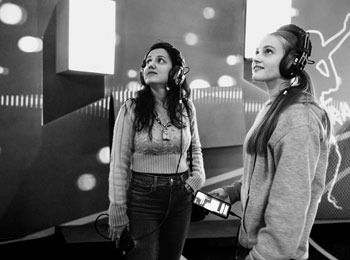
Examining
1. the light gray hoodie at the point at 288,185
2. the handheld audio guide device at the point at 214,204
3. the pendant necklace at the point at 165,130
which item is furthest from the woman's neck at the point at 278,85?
the pendant necklace at the point at 165,130

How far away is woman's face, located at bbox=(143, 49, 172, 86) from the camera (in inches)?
70.9

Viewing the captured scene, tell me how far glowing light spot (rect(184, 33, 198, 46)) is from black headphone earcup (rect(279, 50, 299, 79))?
220 cm

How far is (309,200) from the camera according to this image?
92 centimetres

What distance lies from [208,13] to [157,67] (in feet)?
5.57

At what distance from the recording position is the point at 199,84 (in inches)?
127

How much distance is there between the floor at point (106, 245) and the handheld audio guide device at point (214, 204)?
1.41 meters

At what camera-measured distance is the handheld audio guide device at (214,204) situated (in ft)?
4.14

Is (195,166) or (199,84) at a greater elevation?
(199,84)

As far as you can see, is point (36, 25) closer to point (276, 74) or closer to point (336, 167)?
point (276, 74)

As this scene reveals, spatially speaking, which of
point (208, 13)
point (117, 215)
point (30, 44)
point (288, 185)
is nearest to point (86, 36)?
point (30, 44)

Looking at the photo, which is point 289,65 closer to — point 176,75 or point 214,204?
point 214,204

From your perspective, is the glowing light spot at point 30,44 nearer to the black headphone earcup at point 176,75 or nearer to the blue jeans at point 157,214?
the black headphone earcup at point 176,75

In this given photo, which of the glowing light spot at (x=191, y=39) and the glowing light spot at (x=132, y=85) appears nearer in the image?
the glowing light spot at (x=132, y=85)

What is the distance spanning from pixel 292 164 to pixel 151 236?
0.90 m
